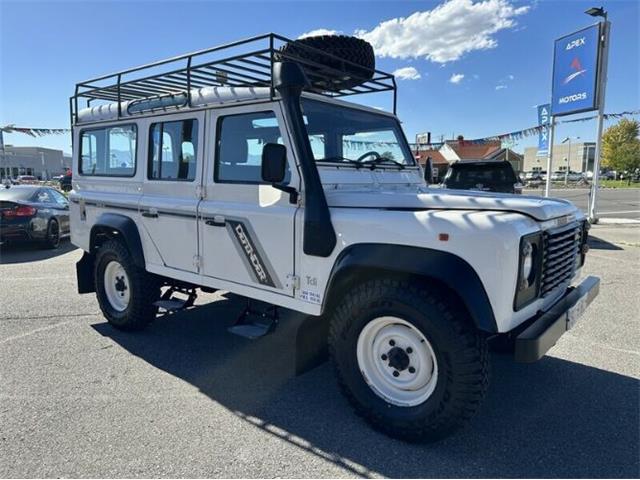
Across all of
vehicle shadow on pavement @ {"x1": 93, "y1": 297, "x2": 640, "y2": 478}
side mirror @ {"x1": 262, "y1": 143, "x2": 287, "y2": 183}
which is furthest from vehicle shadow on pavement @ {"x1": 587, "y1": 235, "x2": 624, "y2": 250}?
side mirror @ {"x1": 262, "y1": 143, "x2": 287, "y2": 183}

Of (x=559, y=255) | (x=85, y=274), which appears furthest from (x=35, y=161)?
(x=559, y=255)

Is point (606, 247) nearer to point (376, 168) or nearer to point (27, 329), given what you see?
point (376, 168)

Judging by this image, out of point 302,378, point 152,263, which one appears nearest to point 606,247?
point 302,378

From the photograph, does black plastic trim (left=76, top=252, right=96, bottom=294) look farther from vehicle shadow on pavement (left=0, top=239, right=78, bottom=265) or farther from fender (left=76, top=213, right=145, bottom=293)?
vehicle shadow on pavement (left=0, top=239, right=78, bottom=265)

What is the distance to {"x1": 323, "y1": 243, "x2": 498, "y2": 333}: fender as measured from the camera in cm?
245

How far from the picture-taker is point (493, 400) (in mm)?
3326

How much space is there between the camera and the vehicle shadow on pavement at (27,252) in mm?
8969

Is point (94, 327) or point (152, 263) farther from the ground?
point (152, 263)

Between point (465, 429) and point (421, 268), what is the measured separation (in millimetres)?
1173

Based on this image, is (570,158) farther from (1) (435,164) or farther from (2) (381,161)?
(2) (381,161)

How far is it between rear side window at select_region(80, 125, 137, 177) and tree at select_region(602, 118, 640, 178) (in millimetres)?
59154

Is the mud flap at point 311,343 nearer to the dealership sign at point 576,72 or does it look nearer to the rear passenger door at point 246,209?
the rear passenger door at point 246,209

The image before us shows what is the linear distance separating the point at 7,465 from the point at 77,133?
383 cm

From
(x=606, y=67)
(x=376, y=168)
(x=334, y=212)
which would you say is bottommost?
(x=334, y=212)
